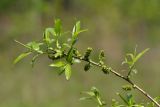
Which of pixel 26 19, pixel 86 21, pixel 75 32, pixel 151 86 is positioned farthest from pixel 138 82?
pixel 75 32

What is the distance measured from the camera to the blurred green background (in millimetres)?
7957

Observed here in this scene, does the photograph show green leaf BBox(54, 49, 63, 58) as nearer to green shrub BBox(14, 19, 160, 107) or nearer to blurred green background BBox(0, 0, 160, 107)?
A: green shrub BBox(14, 19, 160, 107)

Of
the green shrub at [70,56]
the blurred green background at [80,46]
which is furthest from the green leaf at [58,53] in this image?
the blurred green background at [80,46]

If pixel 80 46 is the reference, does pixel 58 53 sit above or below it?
above

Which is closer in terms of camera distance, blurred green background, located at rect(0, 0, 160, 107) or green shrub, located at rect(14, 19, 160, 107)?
green shrub, located at rect(14, 19, 160, 107)

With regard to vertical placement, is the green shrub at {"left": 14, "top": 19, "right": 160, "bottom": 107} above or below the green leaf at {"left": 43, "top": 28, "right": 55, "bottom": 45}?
below

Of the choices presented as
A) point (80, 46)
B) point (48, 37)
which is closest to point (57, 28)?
point (48, 37)

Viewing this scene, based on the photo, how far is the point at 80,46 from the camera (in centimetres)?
1094

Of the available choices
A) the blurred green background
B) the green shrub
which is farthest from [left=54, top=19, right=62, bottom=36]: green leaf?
the blurred green background

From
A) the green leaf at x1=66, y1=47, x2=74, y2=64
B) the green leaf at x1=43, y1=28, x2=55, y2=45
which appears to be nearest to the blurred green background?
the green leaf at x1=43, y1=28, x2=55, y2=45

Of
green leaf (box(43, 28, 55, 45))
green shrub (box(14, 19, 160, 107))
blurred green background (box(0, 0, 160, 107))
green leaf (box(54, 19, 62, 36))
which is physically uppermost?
green leaf (box(54, 19, 62, 36))

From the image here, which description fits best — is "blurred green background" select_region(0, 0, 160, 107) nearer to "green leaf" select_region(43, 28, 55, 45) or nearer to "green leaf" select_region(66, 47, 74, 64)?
"green leaf" select_region(43, 28, 55, 45)

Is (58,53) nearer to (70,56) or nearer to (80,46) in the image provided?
(70,56)

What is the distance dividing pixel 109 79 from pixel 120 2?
1157 millimetres
